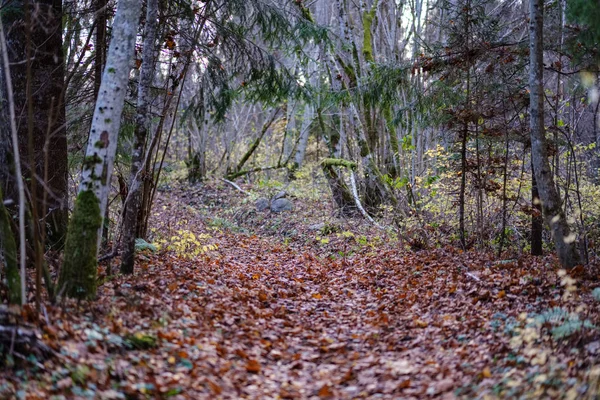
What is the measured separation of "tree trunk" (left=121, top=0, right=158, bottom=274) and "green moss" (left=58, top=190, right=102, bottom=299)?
1.74 meters

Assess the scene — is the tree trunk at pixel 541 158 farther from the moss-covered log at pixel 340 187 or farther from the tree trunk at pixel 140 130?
the moss-covered log at pixel 340 187

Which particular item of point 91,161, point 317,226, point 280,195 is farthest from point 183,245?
point 280,195

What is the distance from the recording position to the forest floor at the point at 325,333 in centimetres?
406

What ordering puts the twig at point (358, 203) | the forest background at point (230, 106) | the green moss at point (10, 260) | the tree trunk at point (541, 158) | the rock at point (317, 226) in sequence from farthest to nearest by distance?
the rock at point (317, 226), the twig at point (358, 203), the tree trunk at point (541, 158), the forest background at point (230, 106), the green moss at point (10, 260)

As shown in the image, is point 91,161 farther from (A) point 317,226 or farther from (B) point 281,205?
(B) point 281,205

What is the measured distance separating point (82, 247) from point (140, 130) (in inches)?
93.5

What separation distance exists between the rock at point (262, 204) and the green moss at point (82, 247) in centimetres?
1237

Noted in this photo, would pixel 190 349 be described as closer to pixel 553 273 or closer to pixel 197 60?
pixel 553 273

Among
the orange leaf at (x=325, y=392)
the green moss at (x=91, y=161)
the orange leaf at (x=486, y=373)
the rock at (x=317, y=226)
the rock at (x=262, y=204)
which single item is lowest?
the orange leaf at (x=325, y=392)

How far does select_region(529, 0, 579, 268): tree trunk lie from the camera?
268 inches

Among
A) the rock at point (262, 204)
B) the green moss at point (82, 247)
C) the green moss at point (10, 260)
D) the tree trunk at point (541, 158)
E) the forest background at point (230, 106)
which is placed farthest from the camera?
the rock at point (262, 204)

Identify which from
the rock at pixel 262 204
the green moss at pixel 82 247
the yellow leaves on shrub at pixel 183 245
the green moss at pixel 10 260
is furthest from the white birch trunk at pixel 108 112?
the rock at pixel 262 204

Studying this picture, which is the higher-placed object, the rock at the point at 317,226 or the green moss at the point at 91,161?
the green moss at the point at 91,161

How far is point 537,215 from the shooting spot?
8.34 m
